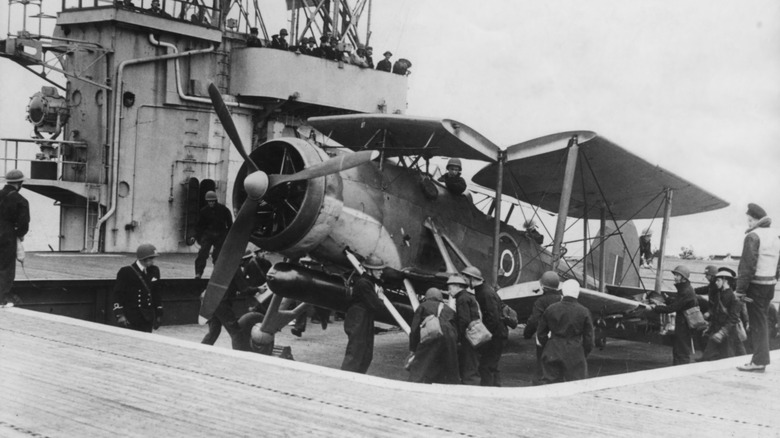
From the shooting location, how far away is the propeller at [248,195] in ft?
32.5

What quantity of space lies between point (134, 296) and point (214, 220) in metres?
3.74

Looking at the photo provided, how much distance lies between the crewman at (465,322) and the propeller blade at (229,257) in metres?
2.96

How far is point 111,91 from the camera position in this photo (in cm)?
2059

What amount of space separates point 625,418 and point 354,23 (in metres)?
23.1

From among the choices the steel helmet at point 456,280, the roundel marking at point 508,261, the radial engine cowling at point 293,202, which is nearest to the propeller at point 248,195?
the radial engine cowling at point 293,202

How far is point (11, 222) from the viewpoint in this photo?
1019 centimetres

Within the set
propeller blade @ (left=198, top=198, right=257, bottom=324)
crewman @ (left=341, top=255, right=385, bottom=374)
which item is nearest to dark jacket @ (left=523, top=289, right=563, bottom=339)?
crewman @ (left=341, top=255, right=385, bottom=374)

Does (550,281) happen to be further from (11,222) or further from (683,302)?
(11,222)

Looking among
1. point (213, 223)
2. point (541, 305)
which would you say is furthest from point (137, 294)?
point (541, 305)

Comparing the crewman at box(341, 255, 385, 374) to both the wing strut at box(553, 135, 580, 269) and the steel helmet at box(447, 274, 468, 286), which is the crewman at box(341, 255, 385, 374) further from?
the wing strut at box(553, 135, 580, 269)

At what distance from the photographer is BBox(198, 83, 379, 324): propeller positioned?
9906mm

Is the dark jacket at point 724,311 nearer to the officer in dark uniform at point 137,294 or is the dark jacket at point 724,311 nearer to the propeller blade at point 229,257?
the propeller blade at point 229,257

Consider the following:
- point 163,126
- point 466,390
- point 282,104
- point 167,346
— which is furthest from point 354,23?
point 466,390

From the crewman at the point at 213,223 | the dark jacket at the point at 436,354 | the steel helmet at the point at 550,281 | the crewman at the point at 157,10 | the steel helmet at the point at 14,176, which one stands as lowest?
the dark jacket at the point at 436,354
